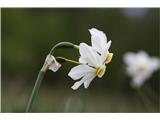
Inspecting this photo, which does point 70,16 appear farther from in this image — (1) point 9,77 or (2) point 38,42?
(1) point 9,77

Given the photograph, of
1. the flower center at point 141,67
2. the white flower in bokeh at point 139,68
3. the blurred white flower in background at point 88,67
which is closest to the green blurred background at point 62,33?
the white flower in bokeh at point 139,68

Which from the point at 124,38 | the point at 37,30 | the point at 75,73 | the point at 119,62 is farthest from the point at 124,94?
the point at 75,73

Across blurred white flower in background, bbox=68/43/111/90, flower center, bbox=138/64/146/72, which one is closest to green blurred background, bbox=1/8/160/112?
flower center, bbox=138/64/146/72

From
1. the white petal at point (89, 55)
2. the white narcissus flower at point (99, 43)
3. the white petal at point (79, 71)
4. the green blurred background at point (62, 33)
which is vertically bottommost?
the green blurred background at point (62, 33)

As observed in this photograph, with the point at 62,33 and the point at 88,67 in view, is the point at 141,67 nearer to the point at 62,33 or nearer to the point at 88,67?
the point at 88,67

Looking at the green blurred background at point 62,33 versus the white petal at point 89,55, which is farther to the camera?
the green blurred background at point 62,33

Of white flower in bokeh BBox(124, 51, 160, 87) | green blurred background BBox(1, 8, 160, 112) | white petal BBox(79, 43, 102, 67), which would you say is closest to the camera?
white petal BBox(79, 43, 102, 67)

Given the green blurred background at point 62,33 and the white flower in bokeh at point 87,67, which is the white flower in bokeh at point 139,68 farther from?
the green blurred background at point 62,33

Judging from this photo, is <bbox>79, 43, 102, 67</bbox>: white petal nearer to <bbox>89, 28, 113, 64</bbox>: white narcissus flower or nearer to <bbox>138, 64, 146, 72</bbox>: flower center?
<bbox>89, 28, 113, 64</bbox>: white narcissus flower

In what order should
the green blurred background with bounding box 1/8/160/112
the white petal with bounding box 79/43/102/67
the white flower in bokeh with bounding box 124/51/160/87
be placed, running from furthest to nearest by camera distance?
the green blurred background with bounding box 1/8/160/112 < the white flower in bokeh with bounding box 124/51/160/87 < the white petal with bounding box 79/43/102/67
